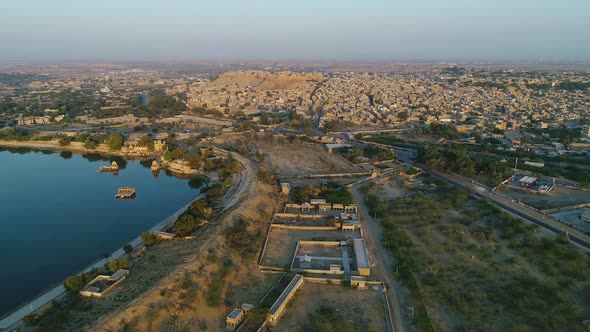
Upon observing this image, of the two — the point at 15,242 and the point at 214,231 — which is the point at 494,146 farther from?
the point at 15,242

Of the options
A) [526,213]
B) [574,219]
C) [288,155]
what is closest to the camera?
[574,219]

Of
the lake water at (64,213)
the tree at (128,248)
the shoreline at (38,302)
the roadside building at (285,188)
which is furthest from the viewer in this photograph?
the roadside building at (285,188)

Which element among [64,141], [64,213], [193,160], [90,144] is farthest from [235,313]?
[64,141]

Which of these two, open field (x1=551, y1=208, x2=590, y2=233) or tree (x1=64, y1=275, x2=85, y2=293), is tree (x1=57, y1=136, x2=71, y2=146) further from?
open field (x1=551, y1=208, x2=590, y2=233)

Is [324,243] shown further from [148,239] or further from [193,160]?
[193,160]

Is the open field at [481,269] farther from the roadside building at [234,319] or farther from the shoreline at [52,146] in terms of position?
the shoreline at [52,146]

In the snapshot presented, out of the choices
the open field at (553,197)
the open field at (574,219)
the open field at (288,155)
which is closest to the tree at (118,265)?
the open field at (288,155)
